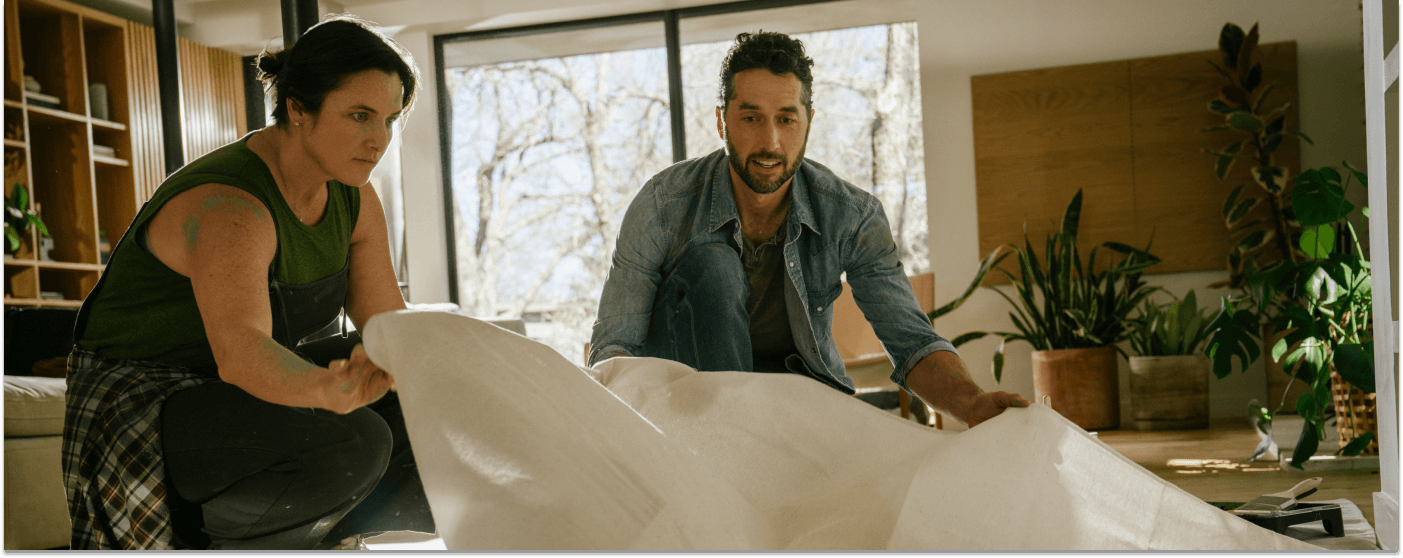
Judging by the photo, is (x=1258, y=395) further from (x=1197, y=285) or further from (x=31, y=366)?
(x=31, y=366)

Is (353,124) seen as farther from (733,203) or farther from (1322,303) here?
(1322,303)

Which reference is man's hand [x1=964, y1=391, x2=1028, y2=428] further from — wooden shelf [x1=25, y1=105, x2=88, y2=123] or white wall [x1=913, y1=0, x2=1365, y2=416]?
wooden shelf [x1=25, y1=105, x2=88, y2=123]

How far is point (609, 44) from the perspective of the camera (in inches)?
215

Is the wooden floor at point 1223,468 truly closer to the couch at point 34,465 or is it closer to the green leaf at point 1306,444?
the green leaf at point 1306,444

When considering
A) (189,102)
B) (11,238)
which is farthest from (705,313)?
(189,102)

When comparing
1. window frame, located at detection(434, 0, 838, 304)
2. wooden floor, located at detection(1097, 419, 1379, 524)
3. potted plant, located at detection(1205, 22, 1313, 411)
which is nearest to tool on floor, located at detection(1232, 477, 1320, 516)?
wooden floor, located at detection(1097, 419, 1379, 524)

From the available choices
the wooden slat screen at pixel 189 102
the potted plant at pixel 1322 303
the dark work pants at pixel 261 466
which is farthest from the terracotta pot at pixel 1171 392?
the wooden slat screen at pixel 189 102

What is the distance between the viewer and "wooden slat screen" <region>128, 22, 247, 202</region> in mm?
4699

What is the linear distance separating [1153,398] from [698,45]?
291 cm

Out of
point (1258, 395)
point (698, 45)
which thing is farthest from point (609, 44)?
point (1258, 395)

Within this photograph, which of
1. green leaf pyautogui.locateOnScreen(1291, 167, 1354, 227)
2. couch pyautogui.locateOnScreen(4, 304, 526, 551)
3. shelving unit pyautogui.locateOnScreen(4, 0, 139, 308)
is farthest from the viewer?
shelving unit pyautogui.locateOnScreen(4, 0, 139, 308)

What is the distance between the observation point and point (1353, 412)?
2658mm

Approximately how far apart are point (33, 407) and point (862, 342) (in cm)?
275

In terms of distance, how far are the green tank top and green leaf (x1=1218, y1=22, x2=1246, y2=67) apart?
421cm
